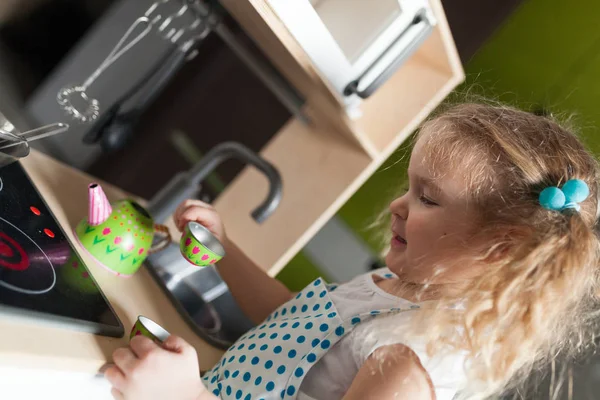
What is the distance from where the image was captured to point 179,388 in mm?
683

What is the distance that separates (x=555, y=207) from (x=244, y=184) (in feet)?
2.84

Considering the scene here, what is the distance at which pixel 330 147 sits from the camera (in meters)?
1.32

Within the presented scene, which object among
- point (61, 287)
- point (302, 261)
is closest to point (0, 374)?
point (61, 287)

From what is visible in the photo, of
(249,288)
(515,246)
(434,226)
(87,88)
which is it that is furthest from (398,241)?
(87,88)

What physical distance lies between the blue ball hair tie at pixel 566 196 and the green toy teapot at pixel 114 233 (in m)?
0.56

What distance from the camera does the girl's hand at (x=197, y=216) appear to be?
36.6 inches

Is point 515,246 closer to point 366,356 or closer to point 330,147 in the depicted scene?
point 366,356

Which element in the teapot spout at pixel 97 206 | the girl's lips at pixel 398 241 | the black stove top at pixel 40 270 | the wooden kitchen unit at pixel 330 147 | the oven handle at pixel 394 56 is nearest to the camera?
the black stove top at pixel 40 270

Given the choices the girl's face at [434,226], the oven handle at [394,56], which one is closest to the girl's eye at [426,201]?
the girl's face at [434,226]

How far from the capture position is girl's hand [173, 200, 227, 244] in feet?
3.05

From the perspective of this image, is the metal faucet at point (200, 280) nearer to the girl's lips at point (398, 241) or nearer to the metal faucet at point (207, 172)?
the metal faucet at point (207, 172)

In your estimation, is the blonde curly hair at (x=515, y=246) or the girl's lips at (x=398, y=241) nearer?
the blonde curly hair at (x=515, y=246)

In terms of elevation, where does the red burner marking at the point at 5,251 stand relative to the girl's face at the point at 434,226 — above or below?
above

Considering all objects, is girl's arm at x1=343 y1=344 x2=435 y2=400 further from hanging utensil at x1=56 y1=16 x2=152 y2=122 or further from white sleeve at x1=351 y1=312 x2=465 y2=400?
hanging utensil at x1=56 y1=16 x2=152 y2=122
